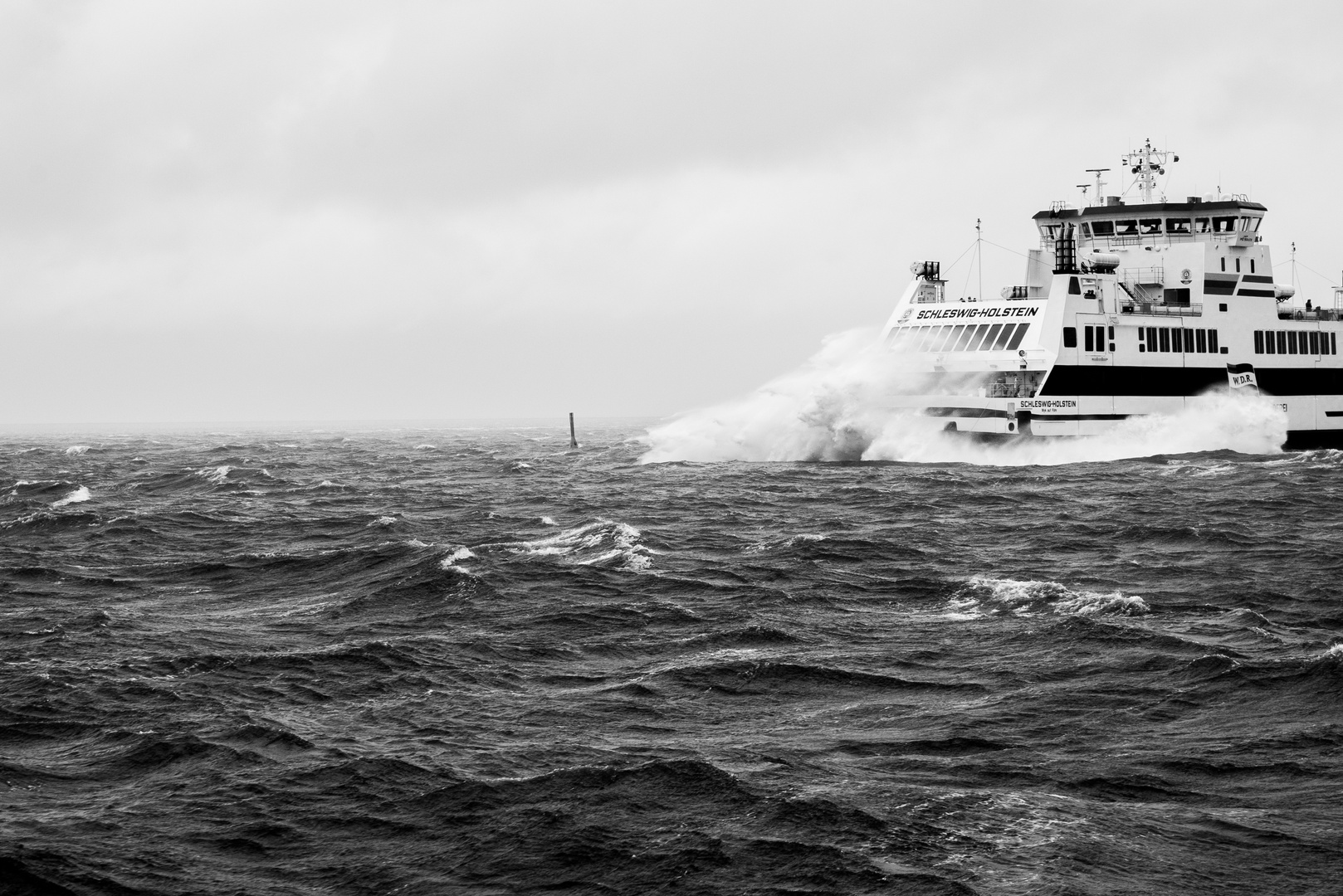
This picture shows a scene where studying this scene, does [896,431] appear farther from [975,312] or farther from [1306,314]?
[1306,314]

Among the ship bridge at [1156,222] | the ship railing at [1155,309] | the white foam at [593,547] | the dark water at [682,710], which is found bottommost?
the dark water at [682,710]

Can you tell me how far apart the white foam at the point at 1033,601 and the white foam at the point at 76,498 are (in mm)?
34824

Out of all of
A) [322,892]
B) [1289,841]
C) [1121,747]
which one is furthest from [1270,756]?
[322,892]

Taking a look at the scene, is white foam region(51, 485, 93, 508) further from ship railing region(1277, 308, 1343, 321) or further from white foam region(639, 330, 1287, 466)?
ship railing region(1277, 308, 1343, 321)

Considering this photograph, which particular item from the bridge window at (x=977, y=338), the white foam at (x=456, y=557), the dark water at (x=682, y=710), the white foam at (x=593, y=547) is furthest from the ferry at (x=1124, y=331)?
the white foam at (x=456, y=557)

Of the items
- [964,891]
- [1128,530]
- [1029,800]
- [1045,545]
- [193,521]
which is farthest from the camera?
[193,521]

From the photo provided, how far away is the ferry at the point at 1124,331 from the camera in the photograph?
5959 centimetres

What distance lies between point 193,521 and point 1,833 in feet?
97.8

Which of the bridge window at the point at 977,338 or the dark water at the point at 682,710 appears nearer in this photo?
the dark water at the point at 682,710

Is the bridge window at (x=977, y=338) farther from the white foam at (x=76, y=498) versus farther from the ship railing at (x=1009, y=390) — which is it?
the white foam at (x=76, y=498)

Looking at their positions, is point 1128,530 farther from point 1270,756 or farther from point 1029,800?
point 1029,800

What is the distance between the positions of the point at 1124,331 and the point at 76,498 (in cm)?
4518

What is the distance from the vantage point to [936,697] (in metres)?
17.9

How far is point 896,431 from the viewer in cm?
6369
